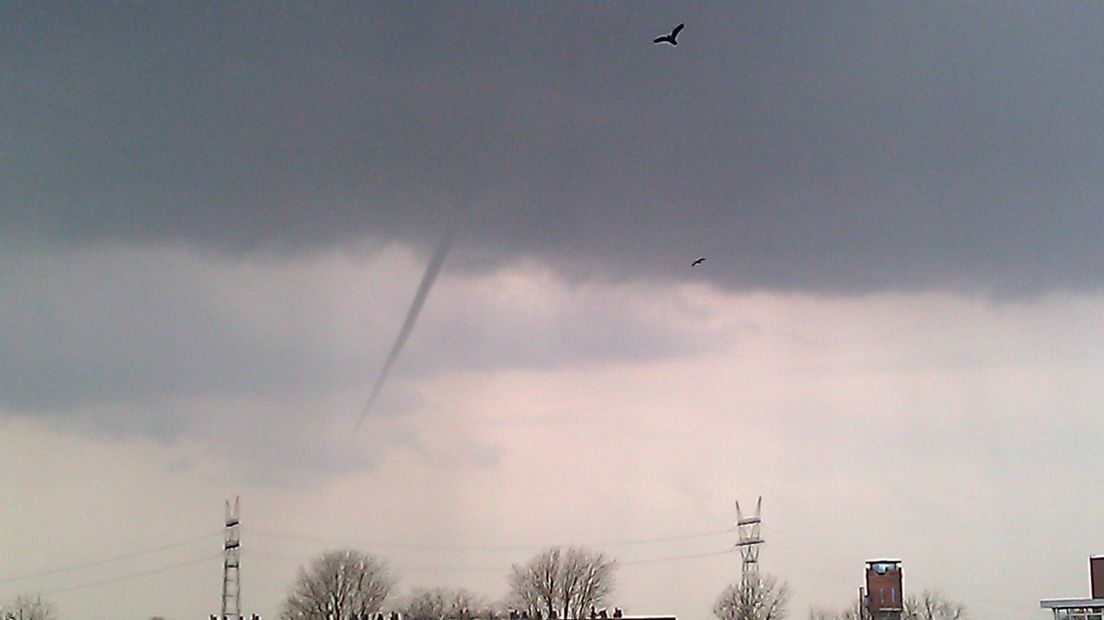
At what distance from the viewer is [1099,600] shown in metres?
193

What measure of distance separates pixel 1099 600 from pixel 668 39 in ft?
431

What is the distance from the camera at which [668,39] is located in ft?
→ 310

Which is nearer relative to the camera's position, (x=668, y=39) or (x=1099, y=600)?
(x=668, y=39)

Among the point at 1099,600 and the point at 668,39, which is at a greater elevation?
the point at 668,39
